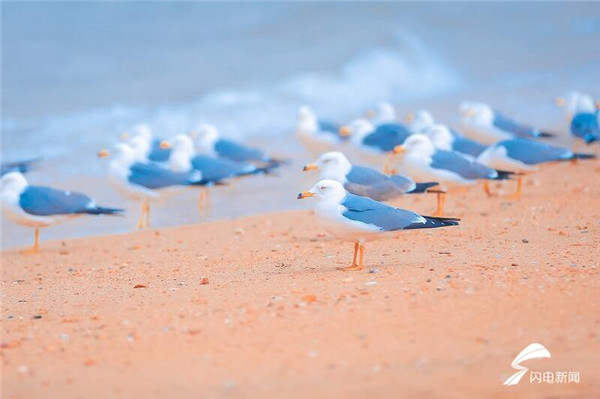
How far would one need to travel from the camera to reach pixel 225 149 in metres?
15.3

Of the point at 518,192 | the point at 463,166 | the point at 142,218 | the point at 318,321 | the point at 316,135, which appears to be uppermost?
the point at 316,135

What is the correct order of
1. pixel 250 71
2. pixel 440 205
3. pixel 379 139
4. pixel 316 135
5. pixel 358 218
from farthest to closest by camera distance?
pixel 250 71 → pixel 316 135 → pixel 379 139 → pixel 440 205 → pixel 358 218

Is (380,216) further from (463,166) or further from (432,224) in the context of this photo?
(463,166)

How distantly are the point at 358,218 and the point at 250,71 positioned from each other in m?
19.1

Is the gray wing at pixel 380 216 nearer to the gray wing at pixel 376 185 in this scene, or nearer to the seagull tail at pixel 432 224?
the seagull tail at pixel 432 224

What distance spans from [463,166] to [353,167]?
58.7 inches

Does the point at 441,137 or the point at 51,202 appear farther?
the point at 441,137

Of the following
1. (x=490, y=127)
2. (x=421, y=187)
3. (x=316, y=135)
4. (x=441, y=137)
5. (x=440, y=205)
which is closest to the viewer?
(x=421, y=187)

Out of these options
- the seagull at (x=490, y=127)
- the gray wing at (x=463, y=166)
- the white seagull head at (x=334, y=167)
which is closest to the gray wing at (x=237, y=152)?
the seagull at (x=490, y=127)

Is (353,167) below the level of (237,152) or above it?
below

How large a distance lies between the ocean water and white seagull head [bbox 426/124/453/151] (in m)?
1.93

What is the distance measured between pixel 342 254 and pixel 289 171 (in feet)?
22.0

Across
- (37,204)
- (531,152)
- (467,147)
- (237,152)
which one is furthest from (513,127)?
(37,204)

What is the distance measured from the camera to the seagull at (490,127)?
15352 millimetres
